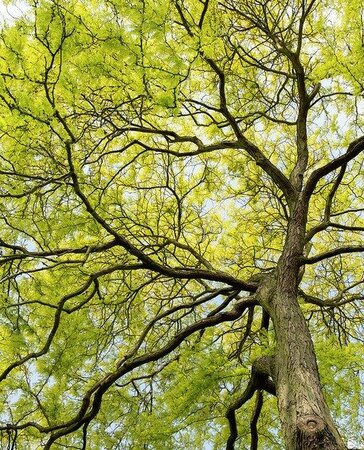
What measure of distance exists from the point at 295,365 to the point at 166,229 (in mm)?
3087

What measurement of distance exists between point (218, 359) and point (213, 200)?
109 inches

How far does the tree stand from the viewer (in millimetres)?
3264

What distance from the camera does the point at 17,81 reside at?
3127 millimetres

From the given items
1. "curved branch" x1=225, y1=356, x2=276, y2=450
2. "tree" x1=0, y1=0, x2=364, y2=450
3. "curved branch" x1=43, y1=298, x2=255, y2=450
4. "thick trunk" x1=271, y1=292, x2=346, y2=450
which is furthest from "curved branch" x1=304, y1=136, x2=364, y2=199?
"curved branch" x1=225, y1=356, x2=276, y2=450

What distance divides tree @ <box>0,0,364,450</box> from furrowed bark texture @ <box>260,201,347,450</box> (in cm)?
1

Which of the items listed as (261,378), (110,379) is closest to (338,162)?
(261,378)

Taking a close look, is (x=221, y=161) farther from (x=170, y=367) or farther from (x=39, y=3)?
(x=39, y=3)

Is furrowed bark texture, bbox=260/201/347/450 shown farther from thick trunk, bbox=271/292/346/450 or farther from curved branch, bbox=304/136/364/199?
curved branch, bbox=304/136/364/199

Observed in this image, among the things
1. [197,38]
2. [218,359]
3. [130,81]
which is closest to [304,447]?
[218,359]

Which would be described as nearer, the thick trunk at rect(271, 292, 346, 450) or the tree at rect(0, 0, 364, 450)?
the thick trunk at rect(271, 292, 346, 450)

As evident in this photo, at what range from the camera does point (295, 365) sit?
123 inches

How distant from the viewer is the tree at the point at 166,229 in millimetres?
3264

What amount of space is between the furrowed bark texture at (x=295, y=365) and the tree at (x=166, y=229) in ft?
0.04

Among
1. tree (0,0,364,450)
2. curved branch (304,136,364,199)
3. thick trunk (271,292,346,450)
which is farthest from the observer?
curved branch (304,136,364,199)
